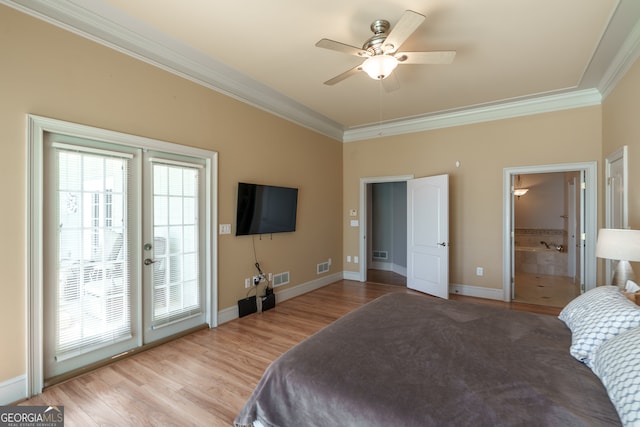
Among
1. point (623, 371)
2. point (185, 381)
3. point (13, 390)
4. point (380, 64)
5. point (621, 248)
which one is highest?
point (380, 64)

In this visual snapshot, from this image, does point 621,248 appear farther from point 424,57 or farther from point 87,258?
point 87,258

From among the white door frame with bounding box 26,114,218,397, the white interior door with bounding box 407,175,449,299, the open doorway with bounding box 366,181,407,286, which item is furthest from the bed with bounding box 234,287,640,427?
the open doorway with bounding box 366,181,407,286

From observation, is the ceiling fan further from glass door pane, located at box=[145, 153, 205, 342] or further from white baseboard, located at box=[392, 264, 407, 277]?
white baseboard, located at box=[392, 264, 407, 277]

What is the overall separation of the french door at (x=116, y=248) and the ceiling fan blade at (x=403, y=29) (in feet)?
7.59

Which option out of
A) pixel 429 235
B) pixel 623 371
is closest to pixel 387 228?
pixel 429 235

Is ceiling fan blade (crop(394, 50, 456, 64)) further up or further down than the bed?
further up

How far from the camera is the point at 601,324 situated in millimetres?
1442

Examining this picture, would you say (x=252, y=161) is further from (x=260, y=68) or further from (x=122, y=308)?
(x=122, y=308)

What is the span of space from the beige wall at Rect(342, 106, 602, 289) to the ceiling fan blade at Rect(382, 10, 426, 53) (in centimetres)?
289

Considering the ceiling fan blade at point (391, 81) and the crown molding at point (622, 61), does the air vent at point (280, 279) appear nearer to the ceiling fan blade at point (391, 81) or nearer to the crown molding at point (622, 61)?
the ceiling fan blade at point (391, 81)

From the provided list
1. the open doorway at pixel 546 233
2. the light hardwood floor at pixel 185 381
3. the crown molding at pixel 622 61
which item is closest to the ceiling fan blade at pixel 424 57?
the crown molding at pixel 622 61

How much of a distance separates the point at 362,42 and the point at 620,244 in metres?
2.73

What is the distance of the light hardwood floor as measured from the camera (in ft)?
6.35

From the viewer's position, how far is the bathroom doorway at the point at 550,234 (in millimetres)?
3932
